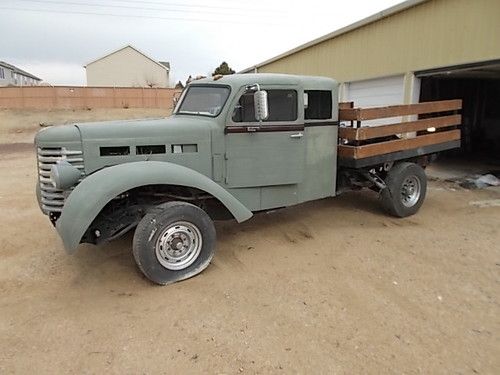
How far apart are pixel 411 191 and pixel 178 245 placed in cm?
418

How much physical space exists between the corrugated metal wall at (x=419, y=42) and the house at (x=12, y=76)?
50.8 metres

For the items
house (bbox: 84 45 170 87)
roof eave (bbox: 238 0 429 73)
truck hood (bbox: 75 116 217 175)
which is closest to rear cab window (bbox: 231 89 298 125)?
truck hood (bbox: 75 116 217 175)

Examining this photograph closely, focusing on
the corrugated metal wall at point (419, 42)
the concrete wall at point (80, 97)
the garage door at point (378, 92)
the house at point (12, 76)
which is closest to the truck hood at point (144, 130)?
the corrugated metal wall at point (419, 42)

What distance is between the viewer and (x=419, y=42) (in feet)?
30.6

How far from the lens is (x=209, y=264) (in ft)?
15.1

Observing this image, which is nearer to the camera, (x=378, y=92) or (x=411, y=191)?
(x=411, y=191)

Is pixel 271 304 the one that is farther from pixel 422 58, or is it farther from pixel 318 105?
pixel 422 58

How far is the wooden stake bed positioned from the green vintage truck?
0.02m

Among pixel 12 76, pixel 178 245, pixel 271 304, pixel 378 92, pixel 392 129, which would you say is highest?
pixel 12 76

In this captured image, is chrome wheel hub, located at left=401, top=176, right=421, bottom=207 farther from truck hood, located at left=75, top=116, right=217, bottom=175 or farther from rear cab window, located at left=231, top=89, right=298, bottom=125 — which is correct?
truck hood, located at left=75, top=116, right=217, bottom=175

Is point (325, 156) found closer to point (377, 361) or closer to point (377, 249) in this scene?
point (377, 249)

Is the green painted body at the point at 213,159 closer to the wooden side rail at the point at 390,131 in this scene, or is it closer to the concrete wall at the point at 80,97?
the wooden side rail at the point at 390,131

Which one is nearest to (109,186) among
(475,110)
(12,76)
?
(475,110)

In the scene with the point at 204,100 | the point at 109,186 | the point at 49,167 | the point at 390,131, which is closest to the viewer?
the point at 109,186
